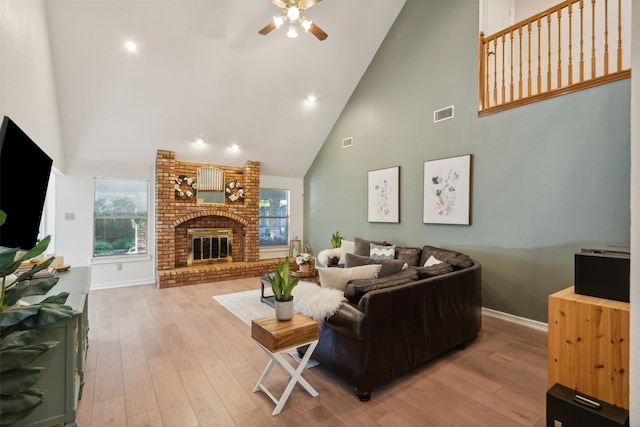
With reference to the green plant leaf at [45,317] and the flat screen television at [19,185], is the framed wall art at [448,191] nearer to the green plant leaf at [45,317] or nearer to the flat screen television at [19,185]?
the green plant leaf at [45,317]

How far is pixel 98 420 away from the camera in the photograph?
1919 millimetres

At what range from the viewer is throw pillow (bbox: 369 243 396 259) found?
178 inches

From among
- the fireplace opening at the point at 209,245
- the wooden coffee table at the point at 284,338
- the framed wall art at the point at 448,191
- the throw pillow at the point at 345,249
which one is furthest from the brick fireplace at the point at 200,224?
the wooden coffee table at the point at 284,338

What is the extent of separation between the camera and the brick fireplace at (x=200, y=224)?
5562 mm

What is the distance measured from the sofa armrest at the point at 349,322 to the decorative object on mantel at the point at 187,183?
183 inches

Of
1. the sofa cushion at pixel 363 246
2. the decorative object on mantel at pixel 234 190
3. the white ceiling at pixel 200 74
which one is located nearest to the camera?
the white ceiling at pixel 200 74

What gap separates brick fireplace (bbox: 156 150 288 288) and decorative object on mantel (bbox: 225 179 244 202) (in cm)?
9

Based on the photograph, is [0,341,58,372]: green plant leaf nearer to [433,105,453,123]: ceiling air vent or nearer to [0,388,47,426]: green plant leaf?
[0,388,47,426]: green plant leaf

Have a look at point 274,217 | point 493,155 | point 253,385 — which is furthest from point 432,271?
point 274,217

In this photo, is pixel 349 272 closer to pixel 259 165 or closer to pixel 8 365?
pixel 8 365

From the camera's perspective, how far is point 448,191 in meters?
4.26

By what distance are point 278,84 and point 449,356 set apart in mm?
4825

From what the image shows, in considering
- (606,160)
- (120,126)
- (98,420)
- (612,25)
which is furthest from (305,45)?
(98,420)
